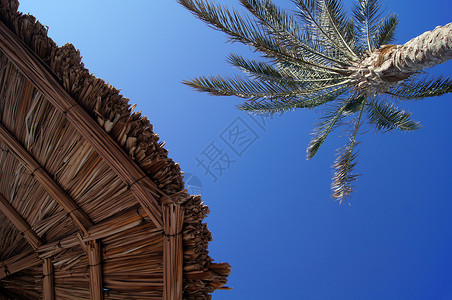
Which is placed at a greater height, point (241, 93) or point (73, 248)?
point (241, 93)

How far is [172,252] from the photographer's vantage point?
1.82 meters

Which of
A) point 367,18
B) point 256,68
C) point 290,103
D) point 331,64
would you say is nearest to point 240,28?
point 256,68

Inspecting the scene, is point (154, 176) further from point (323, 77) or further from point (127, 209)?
point (323, 77)

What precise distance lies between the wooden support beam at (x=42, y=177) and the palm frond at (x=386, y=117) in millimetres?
5724

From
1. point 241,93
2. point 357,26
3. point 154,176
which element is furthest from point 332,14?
point 154,176

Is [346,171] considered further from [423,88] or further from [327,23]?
[327,23]

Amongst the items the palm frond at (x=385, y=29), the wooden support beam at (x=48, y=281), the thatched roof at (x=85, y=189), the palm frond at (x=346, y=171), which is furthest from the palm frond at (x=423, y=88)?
the wooden support beam at (x=48, y=281)

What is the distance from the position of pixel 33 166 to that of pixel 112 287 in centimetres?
91

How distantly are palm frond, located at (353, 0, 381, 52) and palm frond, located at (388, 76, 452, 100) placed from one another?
38.7 inches

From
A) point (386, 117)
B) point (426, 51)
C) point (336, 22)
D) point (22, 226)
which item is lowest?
point (22, 226)

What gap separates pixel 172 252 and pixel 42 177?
96 centimetres

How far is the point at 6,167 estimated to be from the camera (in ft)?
7.23

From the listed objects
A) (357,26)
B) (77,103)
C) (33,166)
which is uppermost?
(357,26)

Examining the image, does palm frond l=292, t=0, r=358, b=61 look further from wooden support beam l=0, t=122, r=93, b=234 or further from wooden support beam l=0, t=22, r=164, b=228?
wooden support beam l=0, t=122, r=93, b=234
